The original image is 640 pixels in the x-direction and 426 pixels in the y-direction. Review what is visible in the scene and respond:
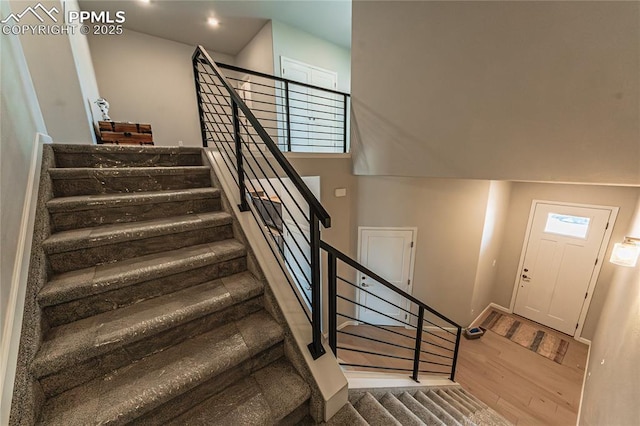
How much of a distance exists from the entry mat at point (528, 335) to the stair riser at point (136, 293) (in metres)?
4.74

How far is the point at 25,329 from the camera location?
90cm

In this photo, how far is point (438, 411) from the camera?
1.81 meters

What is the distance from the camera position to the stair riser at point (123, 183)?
4.86 feet

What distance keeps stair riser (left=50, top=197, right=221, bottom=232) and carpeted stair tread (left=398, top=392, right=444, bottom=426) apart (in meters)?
1.98

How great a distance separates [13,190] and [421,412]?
8.67ft

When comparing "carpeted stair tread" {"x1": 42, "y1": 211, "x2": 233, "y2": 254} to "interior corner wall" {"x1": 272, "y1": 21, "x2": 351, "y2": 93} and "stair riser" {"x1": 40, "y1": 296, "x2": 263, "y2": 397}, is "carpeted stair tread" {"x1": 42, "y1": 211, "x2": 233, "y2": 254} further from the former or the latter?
"interior corner wall" {"x1": 272, "y1": 21, "x2": 351, "y2": 93}

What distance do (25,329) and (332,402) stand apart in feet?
4.16

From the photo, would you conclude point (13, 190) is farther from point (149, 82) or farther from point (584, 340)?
point (584, 340)

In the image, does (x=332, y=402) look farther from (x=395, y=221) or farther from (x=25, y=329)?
(x=395, y=221)

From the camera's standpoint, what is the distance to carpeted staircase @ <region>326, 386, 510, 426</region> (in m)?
1.19

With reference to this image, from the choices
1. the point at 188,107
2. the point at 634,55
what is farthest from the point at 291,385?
the point at 188,107

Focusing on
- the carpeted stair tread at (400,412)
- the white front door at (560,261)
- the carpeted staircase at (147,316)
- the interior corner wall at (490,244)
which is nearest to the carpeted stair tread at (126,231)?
the carpeted staircase at (147,316)

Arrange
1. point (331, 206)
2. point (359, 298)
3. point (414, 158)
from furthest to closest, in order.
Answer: point (359, 298), point (331, 206), point (414, 158)

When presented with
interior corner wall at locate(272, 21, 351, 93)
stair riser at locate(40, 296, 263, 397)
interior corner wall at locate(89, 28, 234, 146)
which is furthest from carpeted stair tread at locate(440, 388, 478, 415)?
interior corner wall at locate(89, 28, 234, 146)
